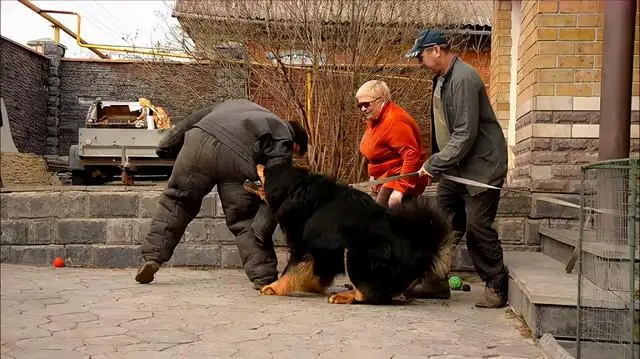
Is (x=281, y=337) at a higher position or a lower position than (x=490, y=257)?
lower

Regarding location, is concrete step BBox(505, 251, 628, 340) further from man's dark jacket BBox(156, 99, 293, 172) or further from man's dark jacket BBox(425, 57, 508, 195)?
man's dark jacket BBox(156, 99, 293, 172)

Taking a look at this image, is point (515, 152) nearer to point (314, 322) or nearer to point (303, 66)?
point (303, 66)

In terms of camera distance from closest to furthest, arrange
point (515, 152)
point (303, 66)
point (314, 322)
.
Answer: point (314, 322) → point (515, 152) → point (303, 66)

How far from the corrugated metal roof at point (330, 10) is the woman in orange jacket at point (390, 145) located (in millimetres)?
4297

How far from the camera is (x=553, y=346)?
3359 mm

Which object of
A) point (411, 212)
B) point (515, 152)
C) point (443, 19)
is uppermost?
point (443, 19)

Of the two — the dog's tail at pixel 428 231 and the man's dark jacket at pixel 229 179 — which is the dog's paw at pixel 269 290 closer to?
the man's dark jacket at pixel 229 179

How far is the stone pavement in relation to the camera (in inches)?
127

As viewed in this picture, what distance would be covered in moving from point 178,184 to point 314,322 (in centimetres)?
185

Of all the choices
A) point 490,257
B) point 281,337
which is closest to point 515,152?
point 490,257

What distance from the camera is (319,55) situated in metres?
9.13

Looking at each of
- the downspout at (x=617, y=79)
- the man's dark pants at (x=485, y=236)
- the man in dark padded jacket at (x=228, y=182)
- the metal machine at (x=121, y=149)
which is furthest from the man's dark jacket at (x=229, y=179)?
the metal machine at (x=121, y=149)

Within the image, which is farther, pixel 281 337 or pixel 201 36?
pixel 201 36

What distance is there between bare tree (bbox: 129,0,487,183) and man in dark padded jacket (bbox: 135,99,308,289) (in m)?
3.91
